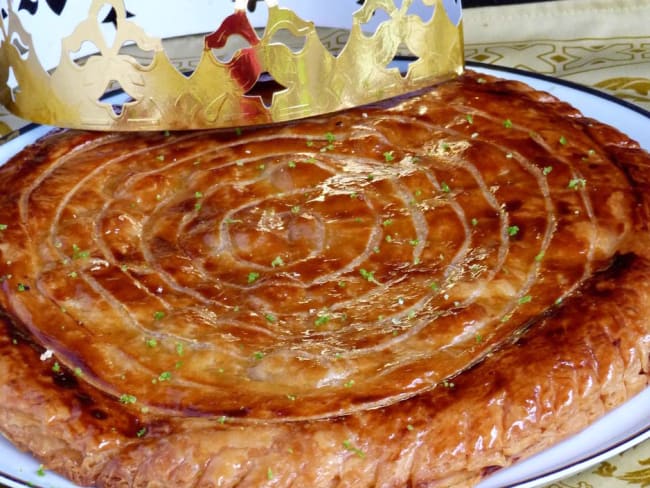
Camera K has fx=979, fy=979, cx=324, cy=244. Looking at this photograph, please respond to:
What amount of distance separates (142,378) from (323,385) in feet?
1.76

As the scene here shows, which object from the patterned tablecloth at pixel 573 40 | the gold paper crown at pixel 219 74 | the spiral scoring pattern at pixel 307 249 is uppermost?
the gold paper crown at pixel 219 74

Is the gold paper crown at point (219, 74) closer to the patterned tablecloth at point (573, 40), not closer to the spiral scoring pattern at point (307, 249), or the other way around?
the spiral scoring pattern at point (307, 249)

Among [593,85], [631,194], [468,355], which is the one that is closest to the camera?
[468,355]

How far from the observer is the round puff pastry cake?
2664 mm

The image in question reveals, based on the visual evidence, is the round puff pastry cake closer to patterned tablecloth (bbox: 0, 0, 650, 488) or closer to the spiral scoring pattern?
the spiral scoring pattern

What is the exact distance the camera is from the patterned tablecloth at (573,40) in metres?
5.31

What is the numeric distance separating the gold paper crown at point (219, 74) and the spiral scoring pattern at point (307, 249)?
21 cm

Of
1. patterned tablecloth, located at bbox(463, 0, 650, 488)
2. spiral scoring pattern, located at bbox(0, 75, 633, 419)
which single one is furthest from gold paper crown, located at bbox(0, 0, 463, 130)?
patterned tablecloth, located at bbox(463, 0, 650, 488)

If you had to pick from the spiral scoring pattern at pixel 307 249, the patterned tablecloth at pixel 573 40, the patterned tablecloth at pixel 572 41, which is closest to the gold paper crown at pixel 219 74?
the spiral scoring pattern at pixel 307 249

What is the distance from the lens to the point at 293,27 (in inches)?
143

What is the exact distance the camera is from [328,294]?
316cm

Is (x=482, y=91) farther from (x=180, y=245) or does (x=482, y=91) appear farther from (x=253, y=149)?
(x=180, y=245)

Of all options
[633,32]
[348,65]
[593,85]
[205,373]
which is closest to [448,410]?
[205,373]

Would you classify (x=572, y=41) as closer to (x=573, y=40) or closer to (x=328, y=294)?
(x=573, y=40)
